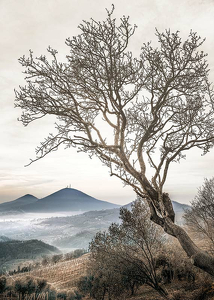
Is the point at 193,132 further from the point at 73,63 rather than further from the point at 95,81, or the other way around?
the point at 73,63

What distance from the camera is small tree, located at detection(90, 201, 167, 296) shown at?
25.3 feet

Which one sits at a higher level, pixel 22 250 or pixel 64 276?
pixel 64 276

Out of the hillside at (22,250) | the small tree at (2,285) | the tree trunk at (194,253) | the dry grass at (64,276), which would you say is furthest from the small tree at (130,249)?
the hillside at (22,250)

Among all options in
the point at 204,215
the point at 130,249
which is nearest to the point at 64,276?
the point at 204,215

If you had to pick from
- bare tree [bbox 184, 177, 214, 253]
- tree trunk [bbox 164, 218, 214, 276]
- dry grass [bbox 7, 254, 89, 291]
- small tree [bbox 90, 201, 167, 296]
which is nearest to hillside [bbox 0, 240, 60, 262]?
dry grass [bbox 7, 254, 89, 291]

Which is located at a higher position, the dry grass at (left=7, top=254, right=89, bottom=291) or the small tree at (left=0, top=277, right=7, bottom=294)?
the small tree at (left=0, top=277, right=7, bottom=294)

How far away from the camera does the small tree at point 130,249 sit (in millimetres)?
7711

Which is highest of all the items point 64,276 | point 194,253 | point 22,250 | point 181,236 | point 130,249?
point 181,236

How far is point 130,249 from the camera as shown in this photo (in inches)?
331

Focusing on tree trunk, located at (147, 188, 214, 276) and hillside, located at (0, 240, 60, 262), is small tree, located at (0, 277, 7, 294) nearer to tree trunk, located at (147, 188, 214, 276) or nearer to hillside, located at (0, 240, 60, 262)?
tree trunk, located at (147, 188, 214, 276)

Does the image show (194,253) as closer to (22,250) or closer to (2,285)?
(2,285)

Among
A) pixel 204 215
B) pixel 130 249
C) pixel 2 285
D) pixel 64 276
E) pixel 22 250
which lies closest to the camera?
pixel 130 249

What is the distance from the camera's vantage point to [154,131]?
564cm

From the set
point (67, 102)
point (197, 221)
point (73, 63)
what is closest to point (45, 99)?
point (67, 102)
